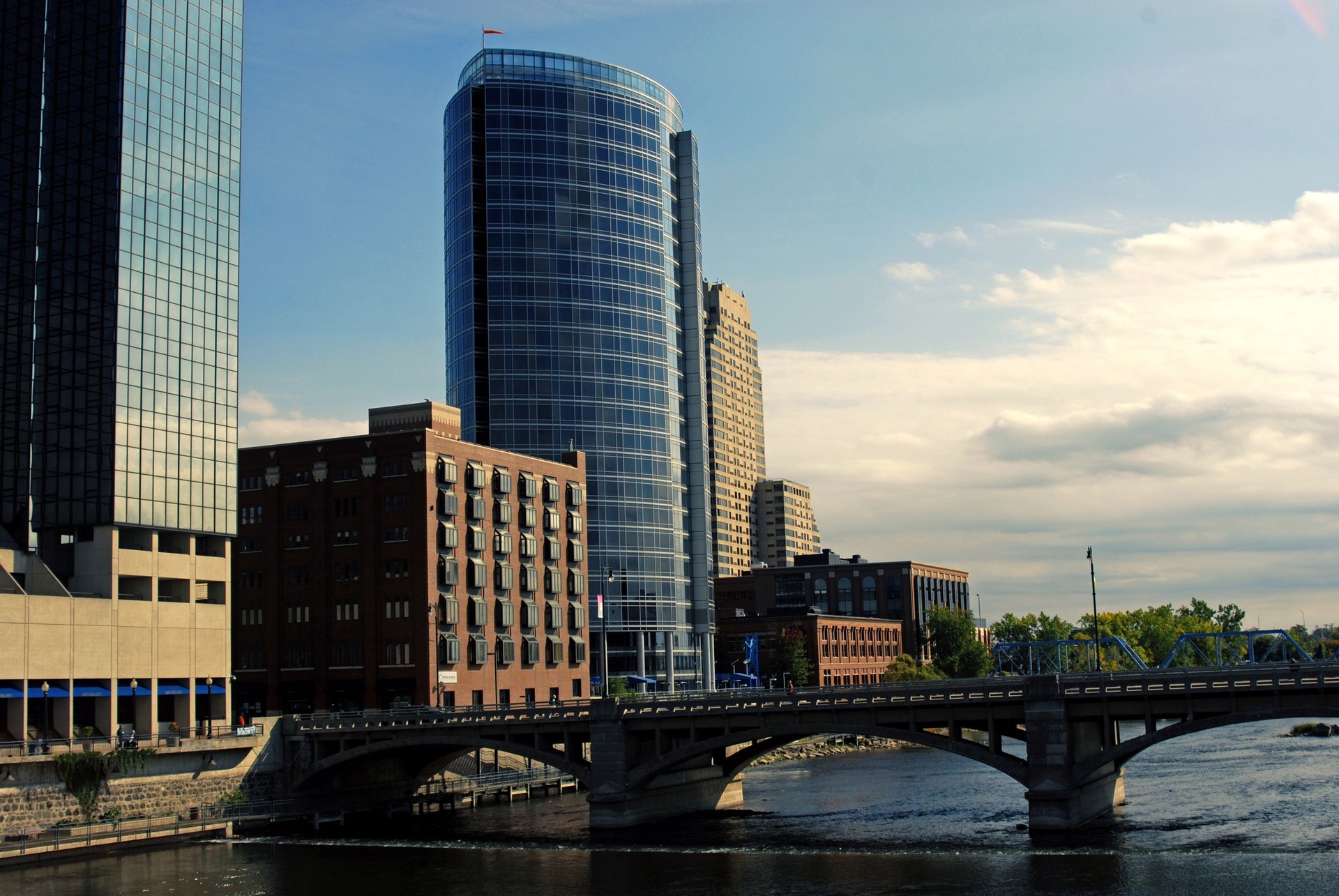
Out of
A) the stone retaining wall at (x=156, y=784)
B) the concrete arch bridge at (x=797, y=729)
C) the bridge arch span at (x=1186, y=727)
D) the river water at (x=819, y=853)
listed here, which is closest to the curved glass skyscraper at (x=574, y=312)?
the concrete arch bridge at (x=797, y=729)

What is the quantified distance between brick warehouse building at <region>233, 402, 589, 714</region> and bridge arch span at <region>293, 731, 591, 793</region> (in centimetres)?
1325

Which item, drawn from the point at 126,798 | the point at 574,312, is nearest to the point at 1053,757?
the point at 126,798

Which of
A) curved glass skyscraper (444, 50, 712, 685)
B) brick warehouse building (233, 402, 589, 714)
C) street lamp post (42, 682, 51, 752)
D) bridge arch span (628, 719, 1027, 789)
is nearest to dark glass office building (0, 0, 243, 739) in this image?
street lamp post (42, 682, 51, 752)

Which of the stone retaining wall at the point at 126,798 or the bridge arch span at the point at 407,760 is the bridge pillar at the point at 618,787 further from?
the stone retaining wall at the point at 126,798

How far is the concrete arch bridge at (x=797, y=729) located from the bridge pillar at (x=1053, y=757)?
0.09 metres

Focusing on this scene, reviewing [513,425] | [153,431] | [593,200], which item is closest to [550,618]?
[513,425]

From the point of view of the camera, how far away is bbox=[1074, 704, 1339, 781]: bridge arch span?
243ft

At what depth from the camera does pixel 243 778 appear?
332 ft

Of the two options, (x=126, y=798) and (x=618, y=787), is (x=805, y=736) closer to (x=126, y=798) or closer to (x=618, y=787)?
(x=618, y=787)

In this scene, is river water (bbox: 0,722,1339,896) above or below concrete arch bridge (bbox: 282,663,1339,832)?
below

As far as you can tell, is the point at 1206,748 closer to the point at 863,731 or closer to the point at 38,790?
the point at 863,731

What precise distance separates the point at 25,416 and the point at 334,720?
35.3 m

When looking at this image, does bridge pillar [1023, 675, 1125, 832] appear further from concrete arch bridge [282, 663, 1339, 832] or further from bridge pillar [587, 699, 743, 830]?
bridge pillar [587, 699, 743, 830]

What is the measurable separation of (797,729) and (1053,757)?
17.2 metres
